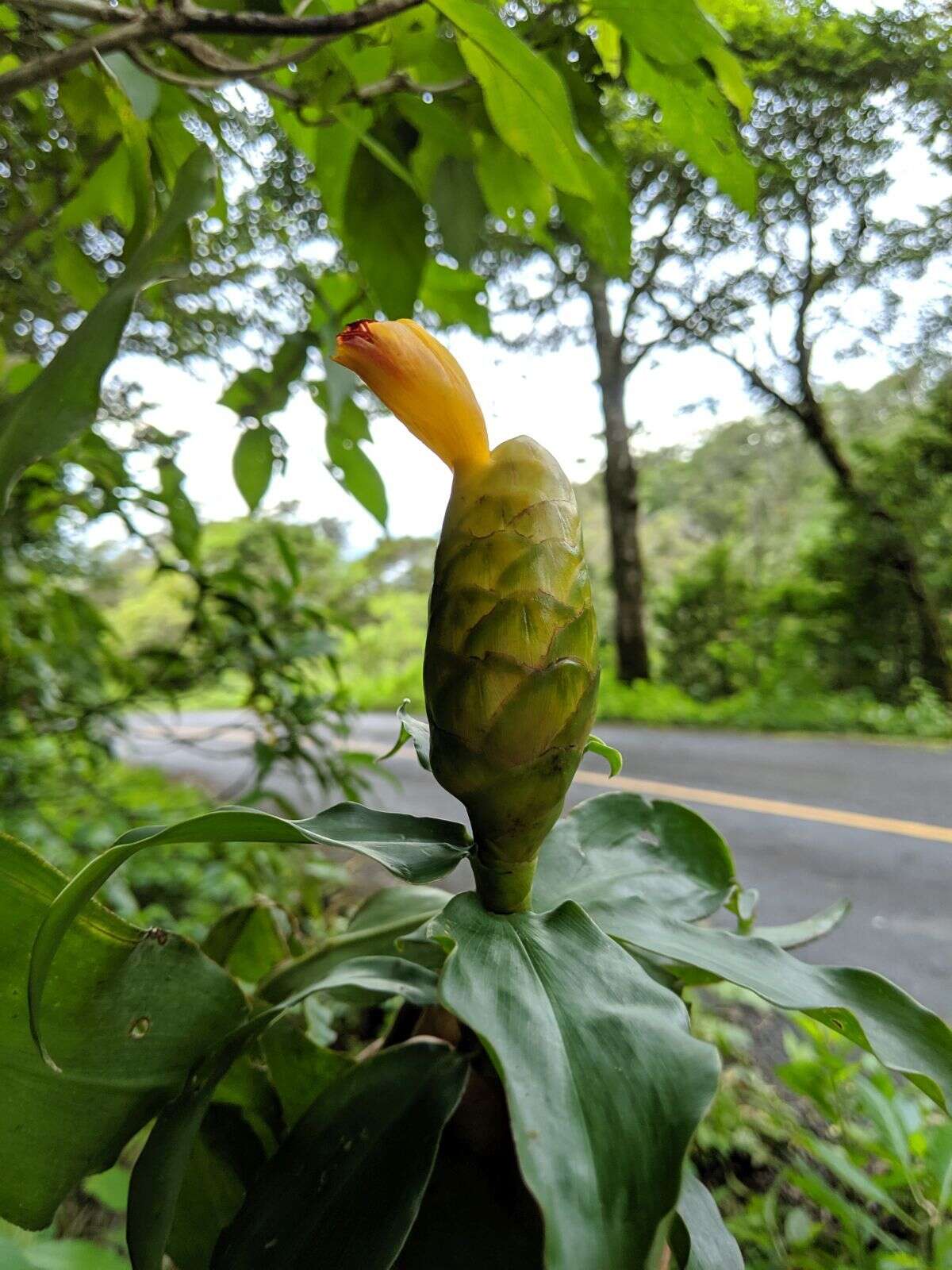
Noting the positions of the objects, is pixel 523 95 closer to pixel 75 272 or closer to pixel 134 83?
pixel 134 83

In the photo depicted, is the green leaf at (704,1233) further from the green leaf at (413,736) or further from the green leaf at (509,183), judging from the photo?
the green leaf at (509,183)

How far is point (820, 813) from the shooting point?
2.14 m

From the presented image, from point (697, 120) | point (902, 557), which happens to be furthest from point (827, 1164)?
point (902, 557)

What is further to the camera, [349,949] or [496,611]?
[349,949]

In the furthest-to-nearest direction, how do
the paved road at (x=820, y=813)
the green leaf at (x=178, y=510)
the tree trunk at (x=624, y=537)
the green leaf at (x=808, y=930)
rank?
the tree trunk at (x=624, y=537)
the paved road at (x=820, y=813)
the green leaf at (x=178, y=510)
the green leaf at (x=808, y=930)

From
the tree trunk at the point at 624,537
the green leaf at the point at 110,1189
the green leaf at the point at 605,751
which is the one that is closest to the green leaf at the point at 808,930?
the green leaf at the point at 605,751

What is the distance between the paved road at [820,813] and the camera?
129cm

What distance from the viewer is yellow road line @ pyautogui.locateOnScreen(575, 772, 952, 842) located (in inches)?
77.2

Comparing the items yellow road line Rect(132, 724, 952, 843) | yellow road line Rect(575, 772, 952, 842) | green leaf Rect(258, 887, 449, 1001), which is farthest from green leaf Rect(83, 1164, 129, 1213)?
yellow road line Rect(575, 772, 952, 842)

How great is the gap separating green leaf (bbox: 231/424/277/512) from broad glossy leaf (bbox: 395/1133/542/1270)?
0.53m

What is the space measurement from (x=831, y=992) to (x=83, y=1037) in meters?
0.29

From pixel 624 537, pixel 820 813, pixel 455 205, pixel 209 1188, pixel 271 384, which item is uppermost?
pixel 624 537

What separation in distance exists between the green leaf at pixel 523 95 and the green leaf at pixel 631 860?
1.16 feet

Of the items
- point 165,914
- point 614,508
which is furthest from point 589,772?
point 614,508
